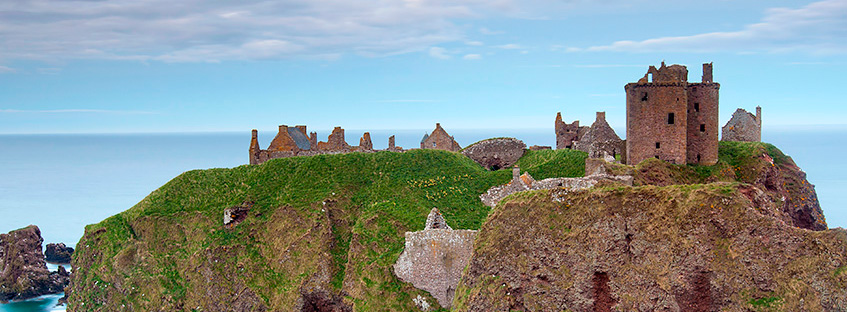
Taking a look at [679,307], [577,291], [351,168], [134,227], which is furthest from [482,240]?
[134,227]

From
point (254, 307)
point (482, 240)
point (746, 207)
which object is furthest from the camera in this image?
point (254, 307)

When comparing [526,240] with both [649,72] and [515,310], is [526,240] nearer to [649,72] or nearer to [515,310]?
[515,310]

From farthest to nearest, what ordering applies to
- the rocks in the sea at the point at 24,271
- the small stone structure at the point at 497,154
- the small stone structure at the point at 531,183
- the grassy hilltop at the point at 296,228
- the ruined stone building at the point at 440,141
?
1. the ruined stone building at the point at 440,141
2. the rocks in the sea at the point at 24,271
3. the small stone structure at the point at 497,154
4. the small stone structure at the point at 531,183
5. the grassy hilltop at the point at 296,228

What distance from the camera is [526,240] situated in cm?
2509

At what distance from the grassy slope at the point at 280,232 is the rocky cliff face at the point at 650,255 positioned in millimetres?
8956

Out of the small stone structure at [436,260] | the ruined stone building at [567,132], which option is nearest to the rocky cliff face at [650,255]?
the small stone structure at [436,260]

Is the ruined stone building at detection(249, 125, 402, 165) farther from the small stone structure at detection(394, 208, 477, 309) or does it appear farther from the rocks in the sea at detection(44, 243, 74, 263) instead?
the rocks in the sea at detection(44, 243, 74, 263)

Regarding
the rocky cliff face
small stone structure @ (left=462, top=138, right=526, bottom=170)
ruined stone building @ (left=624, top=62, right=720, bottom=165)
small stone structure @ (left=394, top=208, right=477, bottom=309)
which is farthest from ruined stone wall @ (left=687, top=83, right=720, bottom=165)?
the rocky cliff face

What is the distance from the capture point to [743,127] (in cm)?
5016

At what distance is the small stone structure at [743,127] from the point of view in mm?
50156

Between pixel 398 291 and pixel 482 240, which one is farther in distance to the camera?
pixel 398 291

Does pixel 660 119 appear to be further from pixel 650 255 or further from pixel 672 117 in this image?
pixel 650 255

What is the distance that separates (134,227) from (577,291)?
27407mm

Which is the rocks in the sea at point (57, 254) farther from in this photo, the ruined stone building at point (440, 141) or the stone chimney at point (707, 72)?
the stone chimney at point (707, 72)
